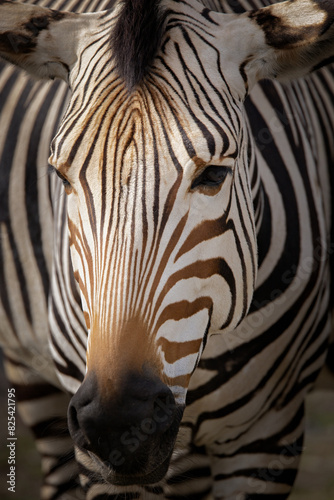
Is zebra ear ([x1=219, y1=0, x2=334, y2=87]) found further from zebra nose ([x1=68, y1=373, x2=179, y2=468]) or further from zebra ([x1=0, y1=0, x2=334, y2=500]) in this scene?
zebra nose ([x1=68, y1=373, x2=179, y2=468])

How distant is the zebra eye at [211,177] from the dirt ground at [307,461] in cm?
415

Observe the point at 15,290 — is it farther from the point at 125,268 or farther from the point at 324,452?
the point at 324,452

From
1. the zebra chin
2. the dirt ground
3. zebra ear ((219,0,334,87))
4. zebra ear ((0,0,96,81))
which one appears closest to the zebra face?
the zebra chin

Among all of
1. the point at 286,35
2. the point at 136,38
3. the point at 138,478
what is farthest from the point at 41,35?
the point at 138,478

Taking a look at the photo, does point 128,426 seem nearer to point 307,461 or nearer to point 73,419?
point 73,419

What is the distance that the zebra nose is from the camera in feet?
6.21

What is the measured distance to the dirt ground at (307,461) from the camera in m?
5.59

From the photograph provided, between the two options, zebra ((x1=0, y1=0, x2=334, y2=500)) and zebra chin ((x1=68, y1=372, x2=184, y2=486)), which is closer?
zebra chin ((x1=68, y1=372, x2=184, y2=486))

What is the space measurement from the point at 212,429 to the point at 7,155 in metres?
1.95

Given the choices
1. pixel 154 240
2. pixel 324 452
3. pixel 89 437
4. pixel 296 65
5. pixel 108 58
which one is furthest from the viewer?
pixel 324 452

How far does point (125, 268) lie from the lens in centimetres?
205

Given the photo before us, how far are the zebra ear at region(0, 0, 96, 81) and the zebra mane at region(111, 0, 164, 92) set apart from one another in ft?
1.07

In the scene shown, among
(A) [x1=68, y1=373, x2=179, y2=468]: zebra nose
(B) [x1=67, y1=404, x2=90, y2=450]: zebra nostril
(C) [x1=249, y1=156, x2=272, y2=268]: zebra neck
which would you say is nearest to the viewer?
(A) [x1=68, y1=373, x2=179, y2=468]: zebra nose

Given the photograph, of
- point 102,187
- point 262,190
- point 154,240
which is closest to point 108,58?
point 102,187
